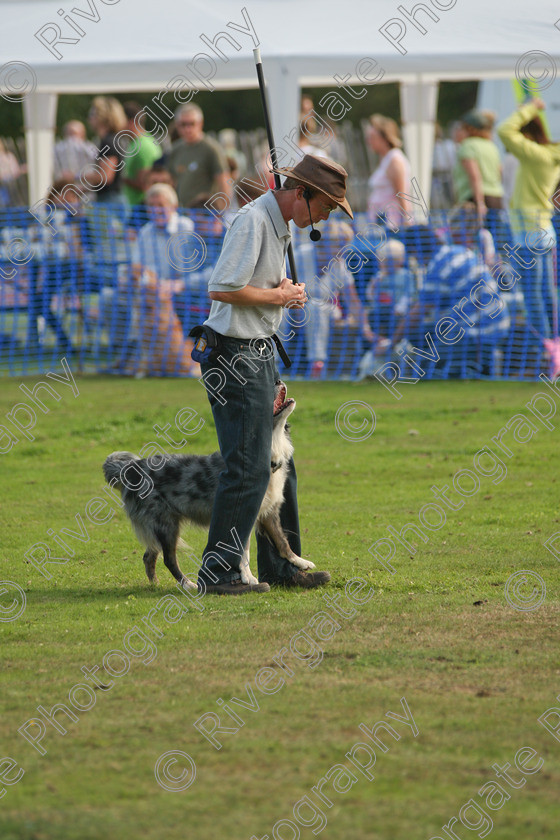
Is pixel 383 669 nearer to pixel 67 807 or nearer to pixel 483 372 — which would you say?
pixel 67 807

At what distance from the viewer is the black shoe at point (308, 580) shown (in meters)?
5.84

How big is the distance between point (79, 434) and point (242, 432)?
5321mm

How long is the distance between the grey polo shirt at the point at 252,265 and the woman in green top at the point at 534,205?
26.2 feet

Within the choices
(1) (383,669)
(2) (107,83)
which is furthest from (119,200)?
(1) (383,669)

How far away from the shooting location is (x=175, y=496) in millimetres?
5938

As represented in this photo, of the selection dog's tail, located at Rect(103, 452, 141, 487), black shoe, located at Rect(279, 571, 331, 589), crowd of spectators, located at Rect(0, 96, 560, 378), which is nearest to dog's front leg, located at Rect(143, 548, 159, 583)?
dog's tail, located at Rect(103, 452, 141, 487)

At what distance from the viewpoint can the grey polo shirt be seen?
5.19 metres

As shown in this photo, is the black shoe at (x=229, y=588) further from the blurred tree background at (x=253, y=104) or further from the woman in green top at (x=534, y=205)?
the blurred tree background at (x=253, y=104)

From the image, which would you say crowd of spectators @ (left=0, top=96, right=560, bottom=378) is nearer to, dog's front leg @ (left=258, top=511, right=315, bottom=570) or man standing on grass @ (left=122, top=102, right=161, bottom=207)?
man standing on grass @ (left=122, top=102, right=161, bottom=207)

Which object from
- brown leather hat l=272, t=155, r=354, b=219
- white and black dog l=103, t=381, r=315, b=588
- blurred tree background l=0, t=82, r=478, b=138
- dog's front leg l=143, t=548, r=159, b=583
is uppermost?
blurred tree background l=0, t=82, r=478, b=138

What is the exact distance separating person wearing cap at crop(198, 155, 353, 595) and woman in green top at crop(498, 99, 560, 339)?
7992mm

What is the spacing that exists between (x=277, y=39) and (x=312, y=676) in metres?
10.8

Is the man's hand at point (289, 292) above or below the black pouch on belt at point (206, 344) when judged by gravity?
above

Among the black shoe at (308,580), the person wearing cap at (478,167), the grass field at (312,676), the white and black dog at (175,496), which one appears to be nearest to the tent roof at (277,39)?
the person wearing cap at (478,167)
